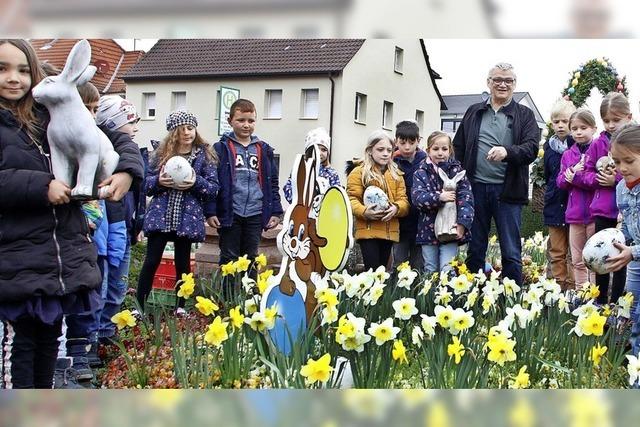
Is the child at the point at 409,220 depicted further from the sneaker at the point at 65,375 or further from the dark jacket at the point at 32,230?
the dark jacket at the point at 32,230

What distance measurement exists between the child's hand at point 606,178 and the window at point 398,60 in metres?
1.52

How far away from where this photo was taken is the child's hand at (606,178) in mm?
4008

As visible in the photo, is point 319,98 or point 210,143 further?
point 210,143

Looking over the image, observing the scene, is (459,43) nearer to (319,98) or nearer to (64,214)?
(319,98)

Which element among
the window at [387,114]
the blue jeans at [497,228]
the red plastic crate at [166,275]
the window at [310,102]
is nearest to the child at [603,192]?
the blue jeans at [497,228]

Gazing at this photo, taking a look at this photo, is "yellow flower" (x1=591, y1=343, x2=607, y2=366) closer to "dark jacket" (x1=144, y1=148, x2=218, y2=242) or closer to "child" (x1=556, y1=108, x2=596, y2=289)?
"child" (x1=556, y1=108, x2=596, y2=289)

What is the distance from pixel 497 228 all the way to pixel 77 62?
2512mm

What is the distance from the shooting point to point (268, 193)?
162 inches

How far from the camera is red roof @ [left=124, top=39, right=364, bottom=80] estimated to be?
9.16 feet

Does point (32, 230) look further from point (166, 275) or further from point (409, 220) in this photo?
point (409, 220)

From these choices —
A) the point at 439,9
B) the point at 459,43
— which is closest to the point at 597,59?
the point at 459,43

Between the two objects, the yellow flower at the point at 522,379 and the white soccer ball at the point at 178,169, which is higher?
the white soccer ball at the point at 178,169

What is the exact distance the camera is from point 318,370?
2391 mm

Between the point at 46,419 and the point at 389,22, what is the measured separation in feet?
5.03
